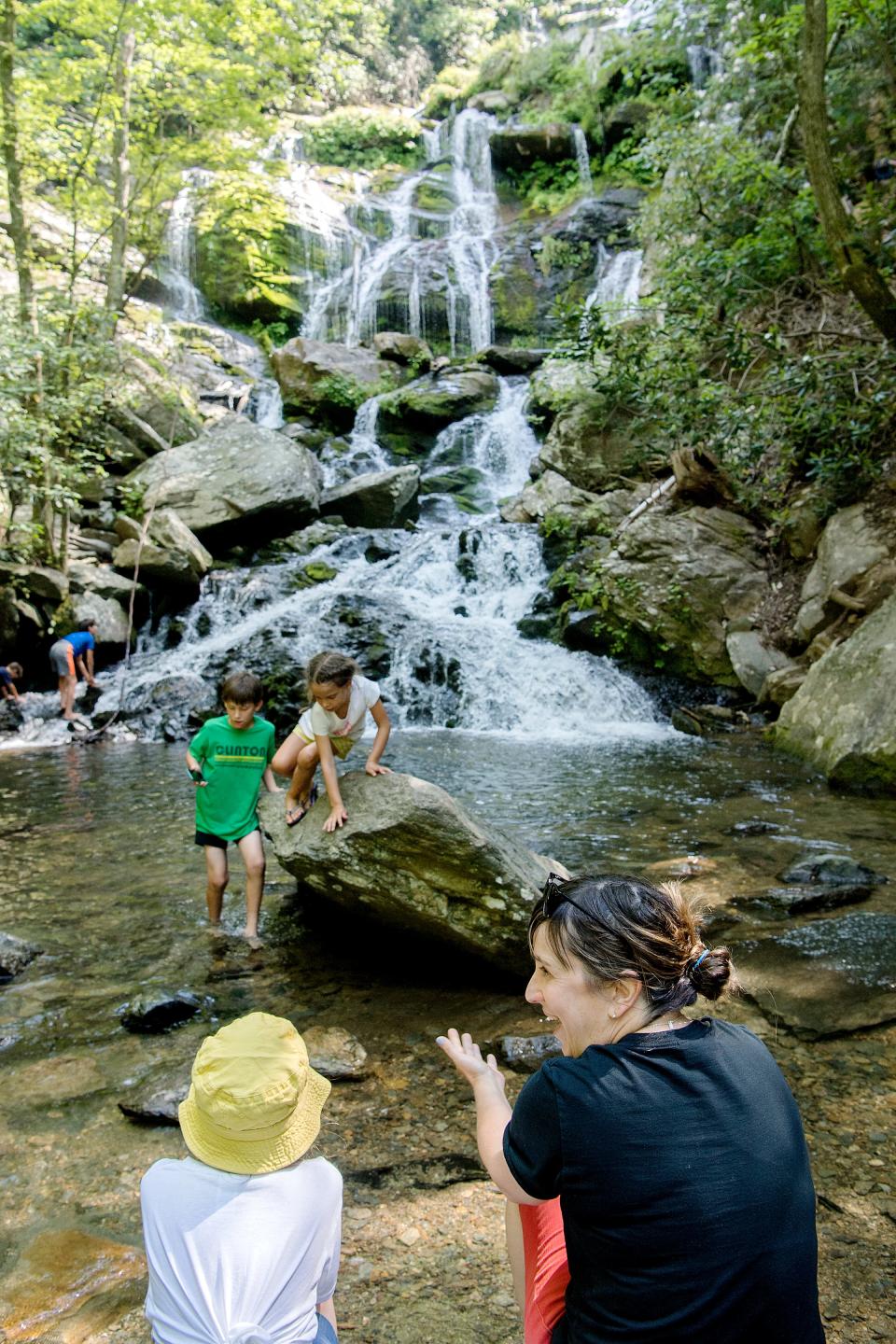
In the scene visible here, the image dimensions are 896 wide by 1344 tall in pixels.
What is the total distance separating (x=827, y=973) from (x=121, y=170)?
15.6 m

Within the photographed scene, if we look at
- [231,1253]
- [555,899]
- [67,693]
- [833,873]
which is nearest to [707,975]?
[555,899]

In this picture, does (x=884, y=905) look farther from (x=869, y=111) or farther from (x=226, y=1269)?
(x=869, y=111)

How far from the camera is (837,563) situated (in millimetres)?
9477

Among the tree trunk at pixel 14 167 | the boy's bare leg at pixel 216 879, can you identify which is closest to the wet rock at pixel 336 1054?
the boy's bare leg at pixel 216 879

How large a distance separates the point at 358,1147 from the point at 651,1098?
197 centimetres

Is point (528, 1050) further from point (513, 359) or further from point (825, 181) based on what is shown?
point (513, 359)

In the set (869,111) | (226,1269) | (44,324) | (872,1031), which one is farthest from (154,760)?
(869,111)

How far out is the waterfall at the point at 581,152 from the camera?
25.9 metres

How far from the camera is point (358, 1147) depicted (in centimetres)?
289

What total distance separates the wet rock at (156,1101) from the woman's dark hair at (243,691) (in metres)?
1.95

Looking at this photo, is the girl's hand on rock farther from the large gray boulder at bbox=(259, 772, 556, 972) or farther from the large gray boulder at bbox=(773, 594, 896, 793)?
the large gray boulder at bbox=(773, 594, 896, 793)

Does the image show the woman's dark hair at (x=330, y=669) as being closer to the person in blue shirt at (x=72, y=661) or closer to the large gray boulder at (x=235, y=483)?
the person in blue shirt at (x=72, y=661)

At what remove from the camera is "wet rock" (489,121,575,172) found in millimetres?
25953

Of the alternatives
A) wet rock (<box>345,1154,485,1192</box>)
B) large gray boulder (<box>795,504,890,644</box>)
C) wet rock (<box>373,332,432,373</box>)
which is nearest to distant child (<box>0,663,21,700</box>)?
large gray boulder (<box>795,504,890,644</box>)
